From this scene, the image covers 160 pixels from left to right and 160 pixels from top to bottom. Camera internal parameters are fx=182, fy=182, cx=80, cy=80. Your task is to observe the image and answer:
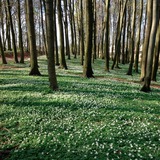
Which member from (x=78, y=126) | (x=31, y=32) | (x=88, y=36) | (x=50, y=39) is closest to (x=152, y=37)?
(x=88, y=36)

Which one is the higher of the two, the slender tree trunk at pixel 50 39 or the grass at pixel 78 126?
the slender tree trunk at pixel 50 39

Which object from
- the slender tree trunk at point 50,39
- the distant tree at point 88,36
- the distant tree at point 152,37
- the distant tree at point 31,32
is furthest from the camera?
the distant tree at point 88,36

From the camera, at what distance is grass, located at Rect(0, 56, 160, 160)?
222 inches

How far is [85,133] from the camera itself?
6.70m

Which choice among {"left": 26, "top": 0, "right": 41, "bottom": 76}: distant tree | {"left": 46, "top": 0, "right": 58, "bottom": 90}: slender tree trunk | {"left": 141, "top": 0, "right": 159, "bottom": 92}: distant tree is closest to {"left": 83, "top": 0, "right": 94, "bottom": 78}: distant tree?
{"left": 26, "top": 0, "right": 41, "bottom": 76}: distant tree

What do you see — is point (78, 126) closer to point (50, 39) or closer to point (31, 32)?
point (50, 39)

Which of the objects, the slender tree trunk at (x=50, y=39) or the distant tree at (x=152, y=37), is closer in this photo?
the slender tree trunk at (x=50, y=39)

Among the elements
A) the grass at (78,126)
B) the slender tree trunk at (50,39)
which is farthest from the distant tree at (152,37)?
the slender tree trunk at (50,39)

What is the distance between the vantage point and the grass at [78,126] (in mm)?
5637

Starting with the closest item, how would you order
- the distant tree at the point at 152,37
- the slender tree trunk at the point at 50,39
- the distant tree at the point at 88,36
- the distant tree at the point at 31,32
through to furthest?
the slender tree trunk at the point at 50,39
the distant tree at the point at 152,37
the distant tree at the point at 31,32
the distant tree at the point at 88,36

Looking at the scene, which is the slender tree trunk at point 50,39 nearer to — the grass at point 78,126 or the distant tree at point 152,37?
the grass at point 78,126

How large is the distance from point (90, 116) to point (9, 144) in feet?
11.2

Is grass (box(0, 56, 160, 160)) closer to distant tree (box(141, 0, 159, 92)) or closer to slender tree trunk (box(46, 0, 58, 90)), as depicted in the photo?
slender tree trunk (box(46, 0, 58, 90))

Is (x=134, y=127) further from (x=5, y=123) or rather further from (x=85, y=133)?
(x=5, y=123)
